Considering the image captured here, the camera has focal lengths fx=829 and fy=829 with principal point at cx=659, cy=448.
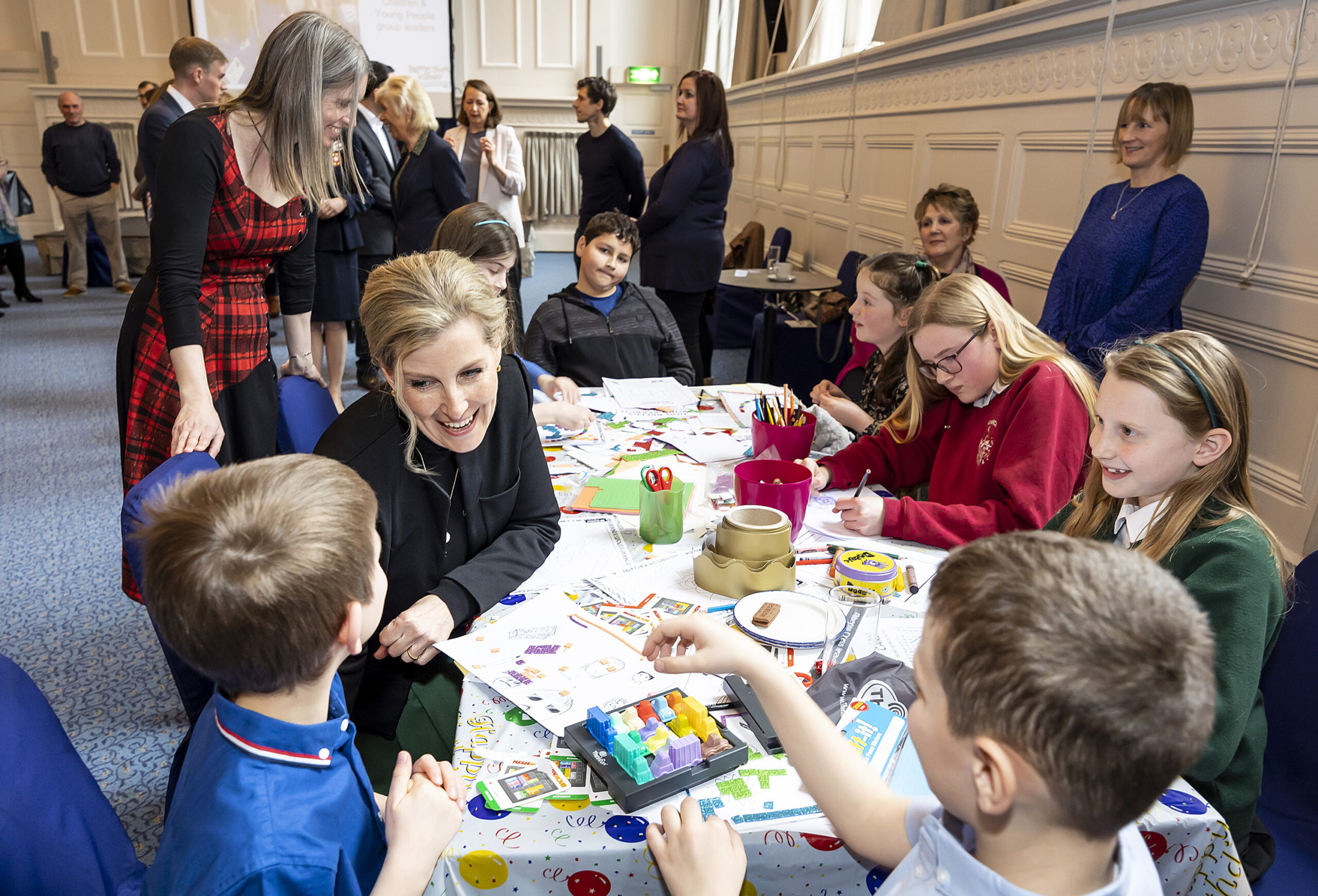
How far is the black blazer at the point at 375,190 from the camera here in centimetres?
393

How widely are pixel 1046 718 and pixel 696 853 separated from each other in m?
0.35

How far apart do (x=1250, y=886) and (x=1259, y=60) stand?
6.83 ft

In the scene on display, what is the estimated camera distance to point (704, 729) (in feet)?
2.93

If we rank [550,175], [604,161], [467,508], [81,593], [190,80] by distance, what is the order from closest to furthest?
[467,508], [81,593], [190,80], [604,161], [550,175]

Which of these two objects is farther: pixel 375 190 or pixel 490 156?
pixel 490 156

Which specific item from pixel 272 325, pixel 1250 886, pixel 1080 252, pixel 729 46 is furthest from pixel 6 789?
pixel 729 46

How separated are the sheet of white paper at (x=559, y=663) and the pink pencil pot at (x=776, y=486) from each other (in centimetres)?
39

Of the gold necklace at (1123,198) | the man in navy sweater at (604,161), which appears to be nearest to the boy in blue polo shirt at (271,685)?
the gold necklace at (1123,198)

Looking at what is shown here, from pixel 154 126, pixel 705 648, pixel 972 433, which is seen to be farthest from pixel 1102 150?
pixel 154 126

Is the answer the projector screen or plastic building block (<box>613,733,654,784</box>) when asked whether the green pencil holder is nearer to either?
plastic building block (<box>613,733,654,784</box>)

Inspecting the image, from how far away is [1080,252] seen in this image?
2561mm

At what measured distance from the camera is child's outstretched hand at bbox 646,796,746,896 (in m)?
0.75

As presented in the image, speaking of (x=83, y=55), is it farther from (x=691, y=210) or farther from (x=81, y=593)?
(x=81, y=593)

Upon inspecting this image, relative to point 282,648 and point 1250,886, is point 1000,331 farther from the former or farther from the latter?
point 282,648
